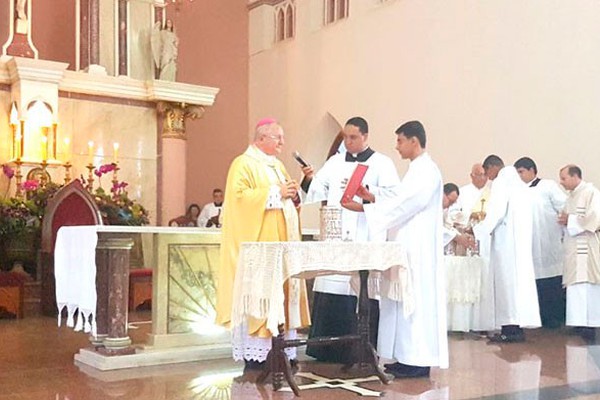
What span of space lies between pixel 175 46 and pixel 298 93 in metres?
2.50

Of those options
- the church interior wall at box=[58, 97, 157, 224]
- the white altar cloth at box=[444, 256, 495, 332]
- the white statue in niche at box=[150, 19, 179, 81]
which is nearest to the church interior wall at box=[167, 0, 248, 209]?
the white statue in niche at box=[150, 19, 179, 81]

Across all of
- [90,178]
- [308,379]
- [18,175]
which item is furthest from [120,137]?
[308,379]

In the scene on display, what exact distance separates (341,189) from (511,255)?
2534mm

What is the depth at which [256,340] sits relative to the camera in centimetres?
509

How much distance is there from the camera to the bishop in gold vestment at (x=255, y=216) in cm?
506

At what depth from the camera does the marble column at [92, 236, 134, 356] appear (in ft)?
18.0

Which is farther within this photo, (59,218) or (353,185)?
(59,218)

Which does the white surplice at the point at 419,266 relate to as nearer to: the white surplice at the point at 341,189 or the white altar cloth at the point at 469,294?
the white surplice at the point at 341,189

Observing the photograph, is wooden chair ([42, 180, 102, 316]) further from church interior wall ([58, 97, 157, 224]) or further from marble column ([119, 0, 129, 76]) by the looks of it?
marble column ([119, 0, 129, 76])

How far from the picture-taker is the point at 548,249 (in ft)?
27.4

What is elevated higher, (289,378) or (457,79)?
(457,79)

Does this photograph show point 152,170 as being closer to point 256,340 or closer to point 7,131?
point 7,131

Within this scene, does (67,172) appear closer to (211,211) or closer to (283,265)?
(211,211)

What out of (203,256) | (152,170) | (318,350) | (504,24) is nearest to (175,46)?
(152,170)
